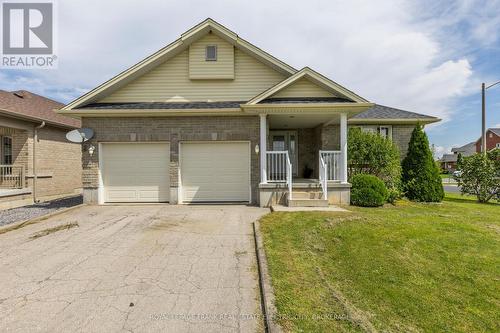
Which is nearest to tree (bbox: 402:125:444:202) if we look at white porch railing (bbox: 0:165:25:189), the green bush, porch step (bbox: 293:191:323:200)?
the green bush

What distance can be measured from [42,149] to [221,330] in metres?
12.9

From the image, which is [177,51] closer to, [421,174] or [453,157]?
[421,174]

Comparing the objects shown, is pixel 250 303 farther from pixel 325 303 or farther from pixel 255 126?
pixel 255 126

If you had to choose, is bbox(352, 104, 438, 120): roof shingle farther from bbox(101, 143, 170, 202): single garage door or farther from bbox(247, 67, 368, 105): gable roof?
bbox(101, 143, 170, 202): single garage door

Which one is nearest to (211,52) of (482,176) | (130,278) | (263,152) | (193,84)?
(193,84)

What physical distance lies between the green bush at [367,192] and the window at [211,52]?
7.40 m

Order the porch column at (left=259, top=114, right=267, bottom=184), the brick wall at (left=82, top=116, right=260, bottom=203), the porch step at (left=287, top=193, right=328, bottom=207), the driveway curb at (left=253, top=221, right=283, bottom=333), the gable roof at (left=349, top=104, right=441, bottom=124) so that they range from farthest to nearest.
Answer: the gable roof at (left=349, top=104, right=441, bottom=124), the brick wall at (left=82, top=116, right=260, bottom=203), the porch column at (left=259, top=114, right=267, bottom=184), the porch step at (left=287, top=193, right=328, bottom=207), the driveway curb at (left=253, top=221, right=283, bottom=333)

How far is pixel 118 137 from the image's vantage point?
9.67m

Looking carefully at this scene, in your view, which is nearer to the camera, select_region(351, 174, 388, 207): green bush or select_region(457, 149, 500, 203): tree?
select_region(351, 174, 388, 207): green bush

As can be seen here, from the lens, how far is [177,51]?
10227 millimetres

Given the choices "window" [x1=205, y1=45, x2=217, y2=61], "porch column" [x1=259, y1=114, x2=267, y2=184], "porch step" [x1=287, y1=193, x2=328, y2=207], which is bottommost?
"porch step" [x1=287, y1=193, x2=328, y2=207]

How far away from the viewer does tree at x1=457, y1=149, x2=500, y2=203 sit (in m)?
11.9

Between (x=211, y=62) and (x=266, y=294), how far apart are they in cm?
931

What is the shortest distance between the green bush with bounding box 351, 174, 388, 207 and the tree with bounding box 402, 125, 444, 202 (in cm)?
266
